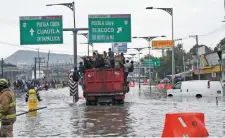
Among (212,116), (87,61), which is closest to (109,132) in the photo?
(212,116)

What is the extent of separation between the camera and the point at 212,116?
1870cm

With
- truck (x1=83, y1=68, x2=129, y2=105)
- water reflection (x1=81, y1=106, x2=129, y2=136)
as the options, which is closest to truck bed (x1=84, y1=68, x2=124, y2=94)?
truck (x1=83, y1=68, x2=129, y2=105)

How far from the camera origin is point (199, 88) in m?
34.7

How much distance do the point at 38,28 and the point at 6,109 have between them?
22.7m

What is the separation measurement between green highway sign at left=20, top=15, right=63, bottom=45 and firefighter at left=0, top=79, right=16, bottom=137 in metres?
22.3

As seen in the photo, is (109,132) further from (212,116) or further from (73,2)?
(73,2)

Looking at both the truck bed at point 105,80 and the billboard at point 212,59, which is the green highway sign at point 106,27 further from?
the billboard at point 212,59

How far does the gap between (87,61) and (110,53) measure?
1.85 metres

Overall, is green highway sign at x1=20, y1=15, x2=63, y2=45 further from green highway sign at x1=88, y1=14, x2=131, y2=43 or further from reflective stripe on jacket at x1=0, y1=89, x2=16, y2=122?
reflective stripe on jacket at x1=0, y1=89, x2=16, y2=122

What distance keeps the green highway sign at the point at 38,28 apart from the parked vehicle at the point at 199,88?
10193 mm

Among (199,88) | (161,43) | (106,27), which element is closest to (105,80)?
(106,27)

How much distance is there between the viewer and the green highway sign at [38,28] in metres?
32.1

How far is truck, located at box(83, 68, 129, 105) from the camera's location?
25672 millimetres

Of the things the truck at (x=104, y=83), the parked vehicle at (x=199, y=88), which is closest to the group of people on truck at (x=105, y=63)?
the truck at (x=104, y=83)
